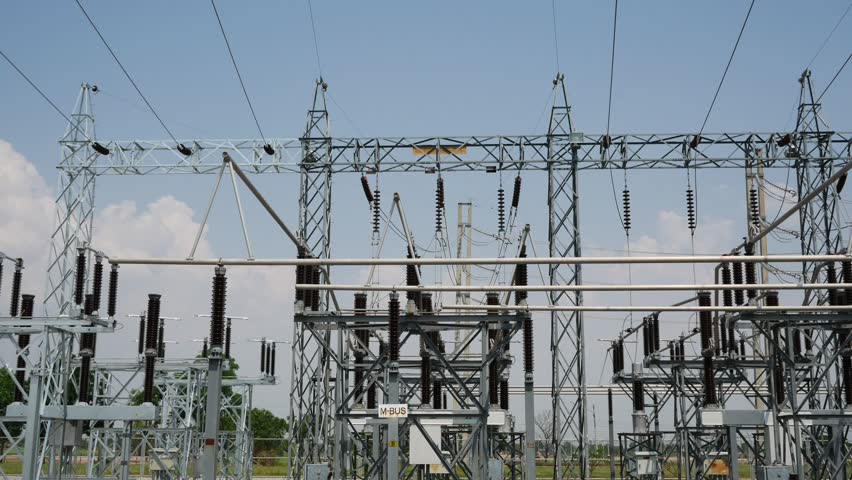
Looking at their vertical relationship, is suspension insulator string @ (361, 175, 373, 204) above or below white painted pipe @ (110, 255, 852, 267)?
above

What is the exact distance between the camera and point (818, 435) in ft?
83.9

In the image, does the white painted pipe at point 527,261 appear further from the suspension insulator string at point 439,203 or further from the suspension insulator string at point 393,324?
the suspension insulator string at point 439,203

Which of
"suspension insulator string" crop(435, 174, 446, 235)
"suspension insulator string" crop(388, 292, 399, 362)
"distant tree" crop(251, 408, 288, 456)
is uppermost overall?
"suspension insulator string" crop(435, 174, 446, 235)

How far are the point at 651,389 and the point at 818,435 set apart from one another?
1020 cm

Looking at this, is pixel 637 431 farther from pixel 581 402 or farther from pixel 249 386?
pixel 249 386

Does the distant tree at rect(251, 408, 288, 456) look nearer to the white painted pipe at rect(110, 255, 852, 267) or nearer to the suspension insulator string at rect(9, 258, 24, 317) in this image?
the suspension insulator string at rect(9, 258, 24, 317)

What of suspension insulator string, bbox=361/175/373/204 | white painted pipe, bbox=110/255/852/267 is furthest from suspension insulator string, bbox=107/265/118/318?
white painted pipe, bbox=110/255/852/267

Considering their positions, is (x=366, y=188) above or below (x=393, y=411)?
above

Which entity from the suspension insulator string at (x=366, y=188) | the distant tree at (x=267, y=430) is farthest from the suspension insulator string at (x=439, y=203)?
the distant tree at (x=267, y=430)

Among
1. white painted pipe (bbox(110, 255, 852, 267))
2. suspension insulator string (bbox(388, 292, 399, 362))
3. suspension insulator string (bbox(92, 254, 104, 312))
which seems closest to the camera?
white painted pipe (bbox(110, 255, 852, 267))

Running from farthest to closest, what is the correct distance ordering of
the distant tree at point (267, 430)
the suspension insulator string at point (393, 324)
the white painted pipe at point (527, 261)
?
the distant tree at point (267, 430), the suspension insulator string at point (393, 324), the white painted pipe at point (527, 261)

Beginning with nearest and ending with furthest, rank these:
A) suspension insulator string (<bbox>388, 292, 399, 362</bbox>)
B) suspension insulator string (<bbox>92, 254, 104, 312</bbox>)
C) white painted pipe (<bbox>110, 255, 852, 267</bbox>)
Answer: white painted pipe (<bbox>110, 255, 852, 267</bbox>) < suspension insulator string (<bbox>388, 292, 399, 362</bbox>) < suspension insulator string (<bbox>92, 254, 104, 312</bbox>)

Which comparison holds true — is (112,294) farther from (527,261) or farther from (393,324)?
(527,261)

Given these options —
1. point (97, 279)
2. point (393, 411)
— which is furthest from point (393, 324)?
point (97, 279)
